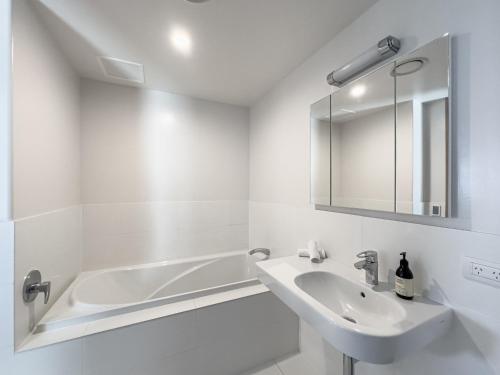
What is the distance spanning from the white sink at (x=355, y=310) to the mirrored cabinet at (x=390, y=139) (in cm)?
38

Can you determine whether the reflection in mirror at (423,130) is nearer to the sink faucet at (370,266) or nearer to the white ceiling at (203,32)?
the sink faucet at (370,266)

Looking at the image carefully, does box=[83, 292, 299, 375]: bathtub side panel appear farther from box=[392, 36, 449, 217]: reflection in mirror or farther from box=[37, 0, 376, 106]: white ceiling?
box=[37, 0, 376, 106]: white ceiling

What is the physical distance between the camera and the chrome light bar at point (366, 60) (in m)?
0.98

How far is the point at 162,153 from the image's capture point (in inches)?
83.6

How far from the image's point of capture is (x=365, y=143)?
1194mm

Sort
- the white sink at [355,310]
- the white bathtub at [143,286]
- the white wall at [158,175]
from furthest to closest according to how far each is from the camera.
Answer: the white wall at [158,175] → the white bathtub at [143,286] → the white sink at [355,310]

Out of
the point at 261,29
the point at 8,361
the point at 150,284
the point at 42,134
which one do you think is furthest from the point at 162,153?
the point at 8,361

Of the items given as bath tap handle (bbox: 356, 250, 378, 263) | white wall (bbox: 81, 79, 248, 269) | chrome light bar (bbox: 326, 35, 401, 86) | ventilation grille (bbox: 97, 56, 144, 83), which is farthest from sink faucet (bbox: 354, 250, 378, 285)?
ventilation grille (bbox: 97, 56, 144, 83)

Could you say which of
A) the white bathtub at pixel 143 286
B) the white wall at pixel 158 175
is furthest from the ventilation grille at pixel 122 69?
the white bathtub at pixel 143 286

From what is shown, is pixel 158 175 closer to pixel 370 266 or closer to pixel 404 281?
pixel 370 266

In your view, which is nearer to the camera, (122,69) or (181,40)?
(181,40)

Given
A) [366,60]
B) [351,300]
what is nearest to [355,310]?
[351,300]

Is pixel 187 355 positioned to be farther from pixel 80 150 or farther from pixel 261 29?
pixel 261 29

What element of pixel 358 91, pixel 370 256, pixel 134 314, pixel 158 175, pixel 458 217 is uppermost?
pixel 358 91
